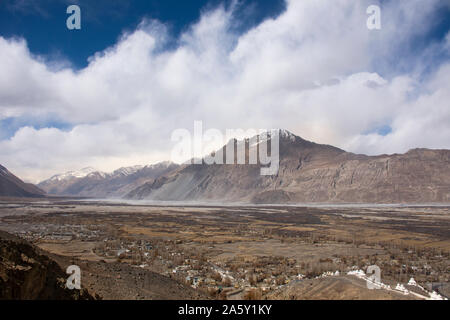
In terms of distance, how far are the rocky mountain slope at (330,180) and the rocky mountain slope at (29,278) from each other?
14003cm

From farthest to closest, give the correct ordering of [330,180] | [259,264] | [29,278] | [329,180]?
[329,180] → [330,180] → [259,264] → [29,278]

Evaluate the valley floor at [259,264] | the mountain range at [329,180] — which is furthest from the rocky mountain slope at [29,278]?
the mountain range at [329,180]

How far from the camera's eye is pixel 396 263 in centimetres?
2558

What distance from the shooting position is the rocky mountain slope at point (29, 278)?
8.31 metres

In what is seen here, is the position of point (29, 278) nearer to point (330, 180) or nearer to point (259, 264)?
point (259, 264)

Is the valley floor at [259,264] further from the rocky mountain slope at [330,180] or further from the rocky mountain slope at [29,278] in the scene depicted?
the rocky mountain slope at [330,180]

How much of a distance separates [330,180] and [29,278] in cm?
15122

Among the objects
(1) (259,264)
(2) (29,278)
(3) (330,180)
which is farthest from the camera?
(3) (330,180)

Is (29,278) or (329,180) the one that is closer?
(29,278)

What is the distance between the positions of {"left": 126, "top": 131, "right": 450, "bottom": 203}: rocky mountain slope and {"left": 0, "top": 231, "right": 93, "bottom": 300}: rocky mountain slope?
140 meters

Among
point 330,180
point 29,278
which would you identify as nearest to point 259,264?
point 29,278

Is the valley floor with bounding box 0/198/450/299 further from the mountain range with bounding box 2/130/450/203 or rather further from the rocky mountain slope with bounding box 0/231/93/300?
the mountain range with bounding box 2/130/450/203

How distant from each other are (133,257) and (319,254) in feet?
53.5

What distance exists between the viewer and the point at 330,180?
Answer: 150 meters
